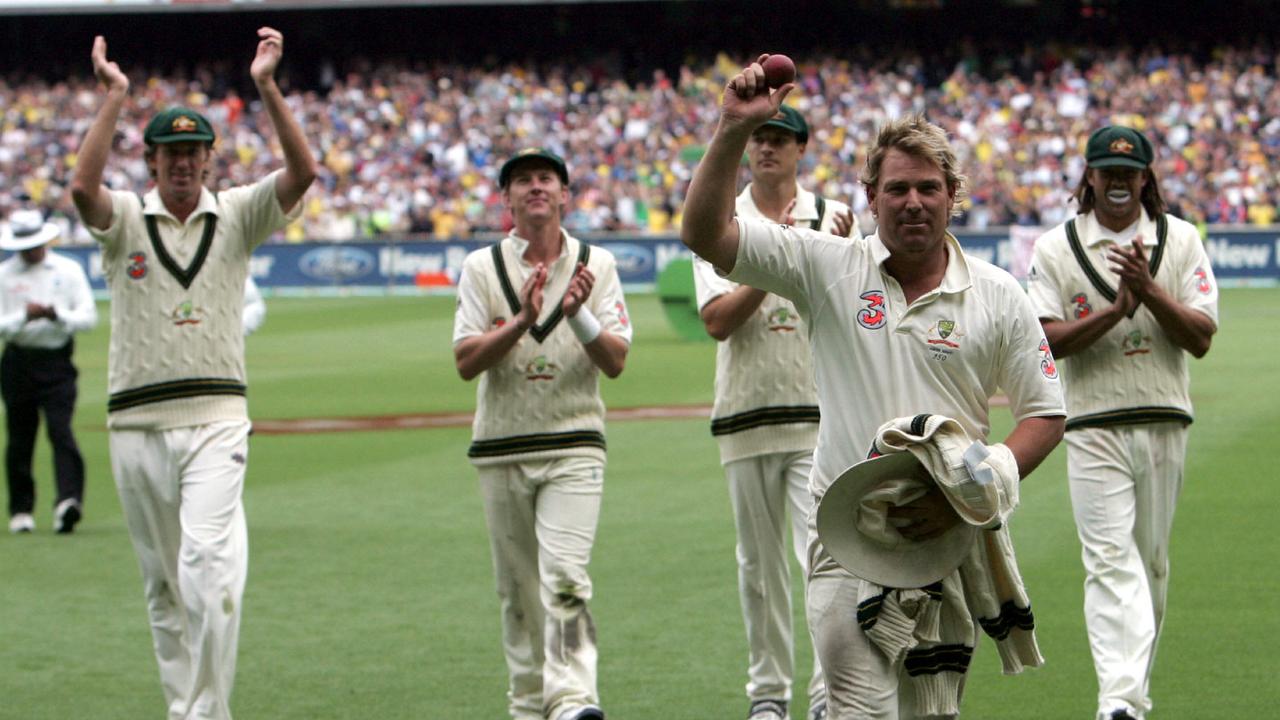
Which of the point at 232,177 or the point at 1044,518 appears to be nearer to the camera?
the point at 1044,518

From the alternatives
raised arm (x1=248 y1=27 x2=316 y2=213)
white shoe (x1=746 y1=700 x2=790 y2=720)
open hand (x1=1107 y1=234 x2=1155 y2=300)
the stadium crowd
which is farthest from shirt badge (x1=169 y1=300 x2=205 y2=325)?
the stadium crowd

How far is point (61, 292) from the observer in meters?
12.0

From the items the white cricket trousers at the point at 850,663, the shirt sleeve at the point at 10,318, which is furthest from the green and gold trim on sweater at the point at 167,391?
the shirt sleeve at the point at 10,318

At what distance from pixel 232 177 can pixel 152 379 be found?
126 feet

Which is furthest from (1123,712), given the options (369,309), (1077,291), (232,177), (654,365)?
(232,177)

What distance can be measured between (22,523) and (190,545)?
5.89 meters

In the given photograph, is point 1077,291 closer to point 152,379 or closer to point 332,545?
point 152,379

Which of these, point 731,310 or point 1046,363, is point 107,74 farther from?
point 1046,363

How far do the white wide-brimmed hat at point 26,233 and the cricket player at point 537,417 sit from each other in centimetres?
592

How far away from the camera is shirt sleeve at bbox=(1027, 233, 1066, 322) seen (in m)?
6.76

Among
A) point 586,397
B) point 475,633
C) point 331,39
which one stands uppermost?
point 331,39

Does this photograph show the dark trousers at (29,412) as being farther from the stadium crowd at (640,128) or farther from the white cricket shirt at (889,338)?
the stadium crowd at (640,128)

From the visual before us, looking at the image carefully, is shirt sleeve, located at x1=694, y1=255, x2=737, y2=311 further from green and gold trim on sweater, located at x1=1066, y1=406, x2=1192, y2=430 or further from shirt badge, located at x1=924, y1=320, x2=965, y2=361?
shirt badge, located at x1=924, y1=320, x2=965, y2=361

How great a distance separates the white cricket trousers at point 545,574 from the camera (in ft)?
21.9
